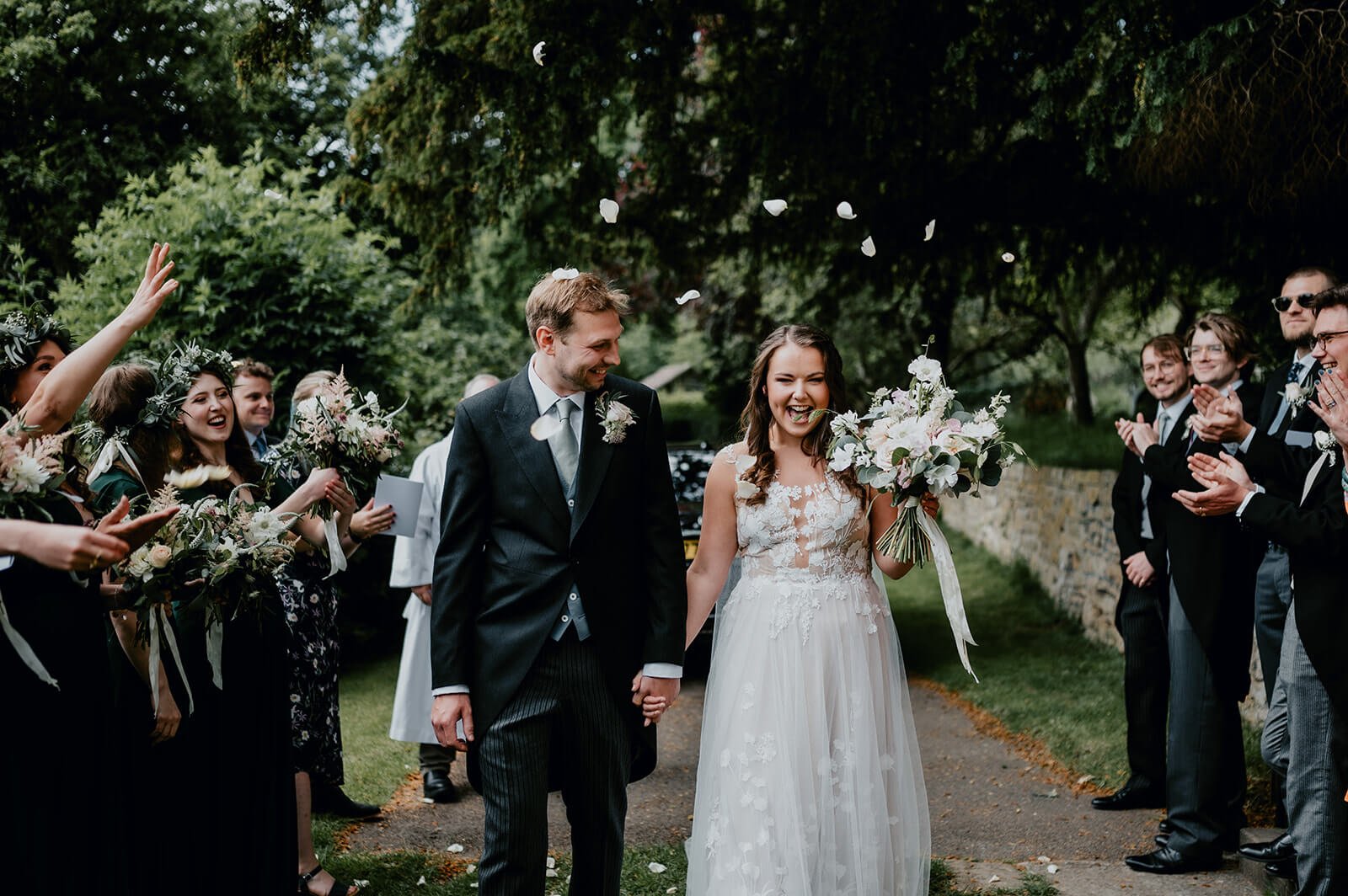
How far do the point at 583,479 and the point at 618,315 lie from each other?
58 centimetres

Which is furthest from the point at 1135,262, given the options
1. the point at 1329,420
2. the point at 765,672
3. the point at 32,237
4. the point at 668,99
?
the point at 32,237

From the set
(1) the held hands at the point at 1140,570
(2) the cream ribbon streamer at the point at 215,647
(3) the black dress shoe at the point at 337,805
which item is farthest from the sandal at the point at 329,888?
(1) the held hands at the point at 1140,570

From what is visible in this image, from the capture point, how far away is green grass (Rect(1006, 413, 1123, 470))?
11930 millimetres

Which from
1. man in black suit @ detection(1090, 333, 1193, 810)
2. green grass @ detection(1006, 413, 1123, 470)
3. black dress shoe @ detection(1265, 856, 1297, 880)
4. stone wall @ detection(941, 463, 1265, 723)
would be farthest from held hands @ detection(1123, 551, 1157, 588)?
green grass @ detection(1006, 413, 1123, 470)

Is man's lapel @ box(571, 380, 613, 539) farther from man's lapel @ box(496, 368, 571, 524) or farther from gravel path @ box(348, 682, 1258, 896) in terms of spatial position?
gravel path @ box(348, 682, 1258, 896)

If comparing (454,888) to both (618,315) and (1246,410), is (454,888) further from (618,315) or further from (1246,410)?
(1246,410)

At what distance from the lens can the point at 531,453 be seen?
12.2 ft

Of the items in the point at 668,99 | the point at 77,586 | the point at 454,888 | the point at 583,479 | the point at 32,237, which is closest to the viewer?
the point at 77,586

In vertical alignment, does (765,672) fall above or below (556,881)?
above

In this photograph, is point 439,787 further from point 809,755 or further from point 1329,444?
point 1329,444

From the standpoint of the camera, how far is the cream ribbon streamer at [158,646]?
12.2 ft

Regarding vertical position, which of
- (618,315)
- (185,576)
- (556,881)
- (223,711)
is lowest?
(556,881)

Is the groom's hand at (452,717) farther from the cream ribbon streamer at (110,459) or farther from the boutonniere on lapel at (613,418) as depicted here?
the cream ribbon streamer at (110,459)

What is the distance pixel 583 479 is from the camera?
3.72 meters
